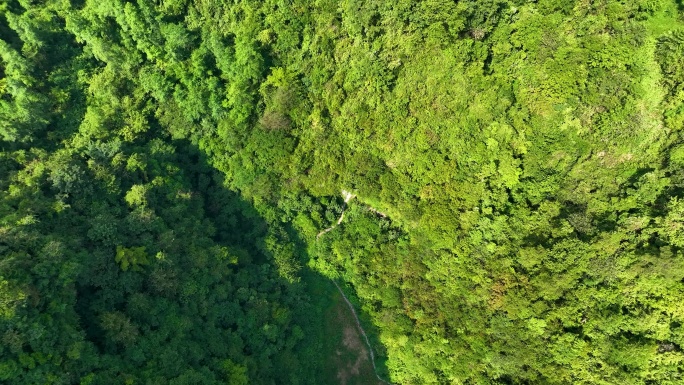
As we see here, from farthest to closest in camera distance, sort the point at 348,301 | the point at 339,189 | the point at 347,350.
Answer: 1. the point at 348,301
2. the point at 339,189
3. the point at 347,350

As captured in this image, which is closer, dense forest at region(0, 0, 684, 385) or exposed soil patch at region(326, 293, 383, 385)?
dense forest at region(0, 0, 684, 385)

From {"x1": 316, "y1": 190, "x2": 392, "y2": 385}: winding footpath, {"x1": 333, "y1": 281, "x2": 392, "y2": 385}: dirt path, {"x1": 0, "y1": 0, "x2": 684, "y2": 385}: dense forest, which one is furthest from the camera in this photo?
{"x1": 316, "y1": 190, "x2": 392, "y2": 385}: winding footpath

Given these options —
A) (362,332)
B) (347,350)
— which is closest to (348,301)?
(362,332)

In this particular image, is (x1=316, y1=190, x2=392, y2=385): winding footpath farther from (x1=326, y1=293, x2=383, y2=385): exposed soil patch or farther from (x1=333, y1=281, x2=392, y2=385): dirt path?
(x1=326, y1=293, x2=383, y2=385): exposed soil patch

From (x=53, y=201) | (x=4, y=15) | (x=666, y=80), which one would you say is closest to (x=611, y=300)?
(x=666, y=80)

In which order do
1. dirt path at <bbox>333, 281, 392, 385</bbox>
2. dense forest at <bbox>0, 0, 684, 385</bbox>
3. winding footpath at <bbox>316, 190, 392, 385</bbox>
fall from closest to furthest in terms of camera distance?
dense forest at <bbox>0, 0, 684, 385</bbox> < dirt path at <bbox>333, 281, 392, 385</bbox> < winding footpath at <bbox>316, 190, 392, 385</bbox>

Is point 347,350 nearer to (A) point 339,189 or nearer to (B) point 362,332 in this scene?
(B) point 362,332

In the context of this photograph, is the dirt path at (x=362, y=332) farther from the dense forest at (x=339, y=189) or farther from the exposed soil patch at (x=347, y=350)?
the dense forest at (x=339, y=189)

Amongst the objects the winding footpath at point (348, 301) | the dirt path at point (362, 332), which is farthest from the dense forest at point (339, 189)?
the dirt path at point (362, 332)

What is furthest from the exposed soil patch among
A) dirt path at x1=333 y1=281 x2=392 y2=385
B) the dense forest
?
the dense forest
